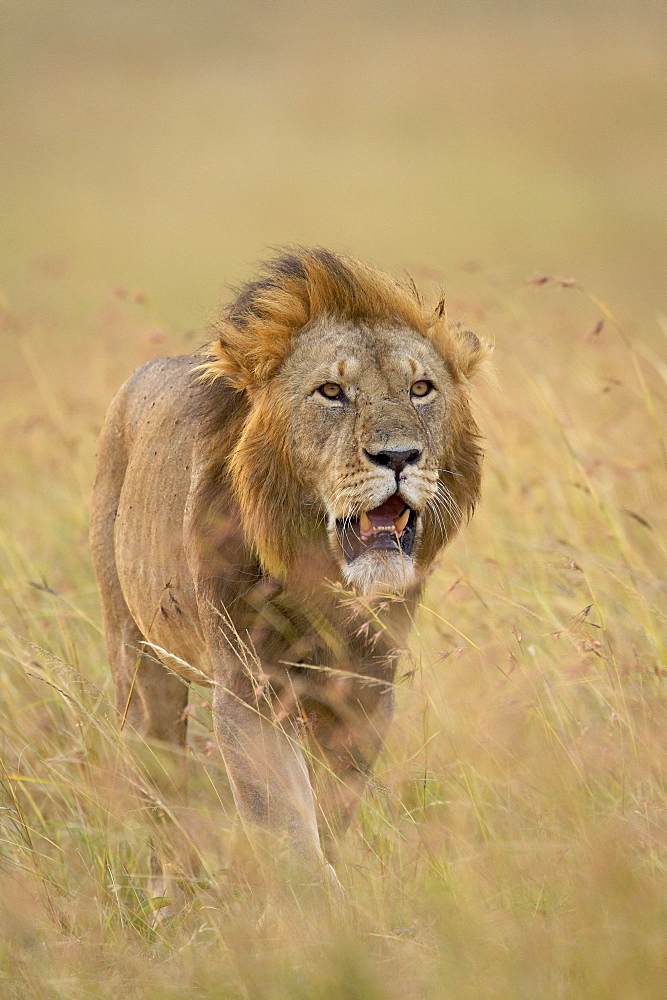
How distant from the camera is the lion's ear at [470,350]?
3.96m

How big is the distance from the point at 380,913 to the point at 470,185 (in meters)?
36.7

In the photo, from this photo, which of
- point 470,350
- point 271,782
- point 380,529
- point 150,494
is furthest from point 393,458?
point 150,494

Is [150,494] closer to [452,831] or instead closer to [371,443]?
[371,443]

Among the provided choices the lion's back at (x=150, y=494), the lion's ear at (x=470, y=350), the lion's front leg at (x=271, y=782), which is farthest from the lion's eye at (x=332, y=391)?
the lion's front leg at (x=271, y=782)

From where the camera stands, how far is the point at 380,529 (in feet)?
11.3

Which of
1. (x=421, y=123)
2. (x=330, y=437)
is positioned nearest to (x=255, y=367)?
(x=330, y=437)

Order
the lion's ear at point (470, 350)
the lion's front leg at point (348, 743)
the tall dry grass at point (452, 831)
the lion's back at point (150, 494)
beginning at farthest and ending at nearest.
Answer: the lion's back at point (150, 494) → the lion's ear at point (470, 350) → the lion's front leg at point (348, 743) → the tall dry grass at point (452, 831)

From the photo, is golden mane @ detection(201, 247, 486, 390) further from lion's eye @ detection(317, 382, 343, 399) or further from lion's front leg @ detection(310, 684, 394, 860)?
lion's front leg @ detection(310, 684, 394, 860)

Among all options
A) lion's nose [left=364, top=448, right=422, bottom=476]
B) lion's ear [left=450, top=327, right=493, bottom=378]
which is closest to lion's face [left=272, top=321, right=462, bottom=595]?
lion's nose [left=364, top=448, right=422, bottom=476]

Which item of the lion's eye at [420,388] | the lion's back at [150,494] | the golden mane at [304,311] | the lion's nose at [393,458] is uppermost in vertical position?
the golden mane at [304,311]

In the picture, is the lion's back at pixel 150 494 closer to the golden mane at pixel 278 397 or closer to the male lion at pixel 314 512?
the male lion at pixel 314 512

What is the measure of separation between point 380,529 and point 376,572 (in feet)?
0.41

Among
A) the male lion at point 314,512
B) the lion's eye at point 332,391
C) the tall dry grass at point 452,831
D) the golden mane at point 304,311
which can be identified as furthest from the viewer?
the golden mane at point 304,311

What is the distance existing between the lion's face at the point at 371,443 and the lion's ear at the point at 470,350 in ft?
0.67
